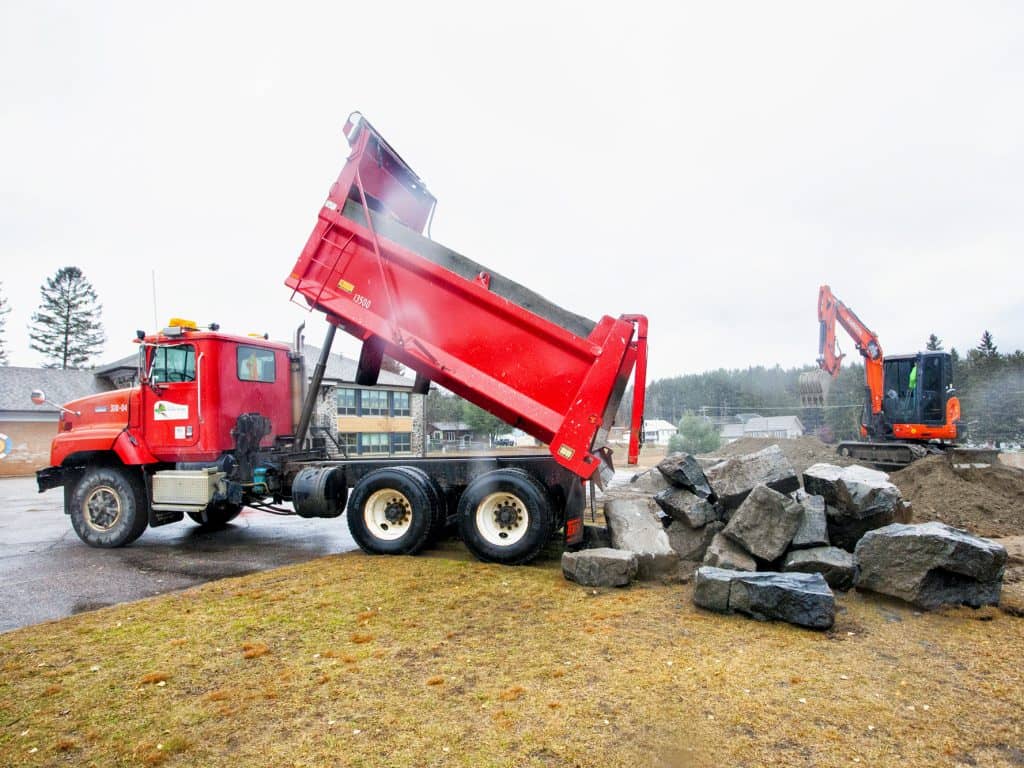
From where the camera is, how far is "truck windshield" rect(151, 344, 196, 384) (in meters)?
8.71

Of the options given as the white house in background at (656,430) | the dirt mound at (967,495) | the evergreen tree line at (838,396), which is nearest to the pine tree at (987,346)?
the evergreen tree line at (838,396)

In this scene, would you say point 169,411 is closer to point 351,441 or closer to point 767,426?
point 351,441

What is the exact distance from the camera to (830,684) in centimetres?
364

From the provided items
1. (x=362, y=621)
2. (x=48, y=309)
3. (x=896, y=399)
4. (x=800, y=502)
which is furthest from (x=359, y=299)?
(x=48, y=309)

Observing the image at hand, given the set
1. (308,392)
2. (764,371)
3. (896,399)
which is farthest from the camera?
(764,371)

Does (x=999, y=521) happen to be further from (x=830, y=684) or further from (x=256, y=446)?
(x=256, y=446)

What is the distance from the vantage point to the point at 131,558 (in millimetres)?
8086

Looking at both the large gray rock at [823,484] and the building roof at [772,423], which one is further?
the building roof at [772,423]

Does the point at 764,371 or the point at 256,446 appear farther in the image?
the point at 764,371

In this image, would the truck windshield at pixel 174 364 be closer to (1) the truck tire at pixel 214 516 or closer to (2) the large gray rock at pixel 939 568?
(1) the truck tire at pixel 214 516

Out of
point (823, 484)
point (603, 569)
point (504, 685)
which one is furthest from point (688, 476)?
point (504, 685)

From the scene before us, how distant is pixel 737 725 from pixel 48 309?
66734 mm

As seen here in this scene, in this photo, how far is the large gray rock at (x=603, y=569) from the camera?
19.6 ft

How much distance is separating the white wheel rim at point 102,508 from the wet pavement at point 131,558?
0.37 metres
